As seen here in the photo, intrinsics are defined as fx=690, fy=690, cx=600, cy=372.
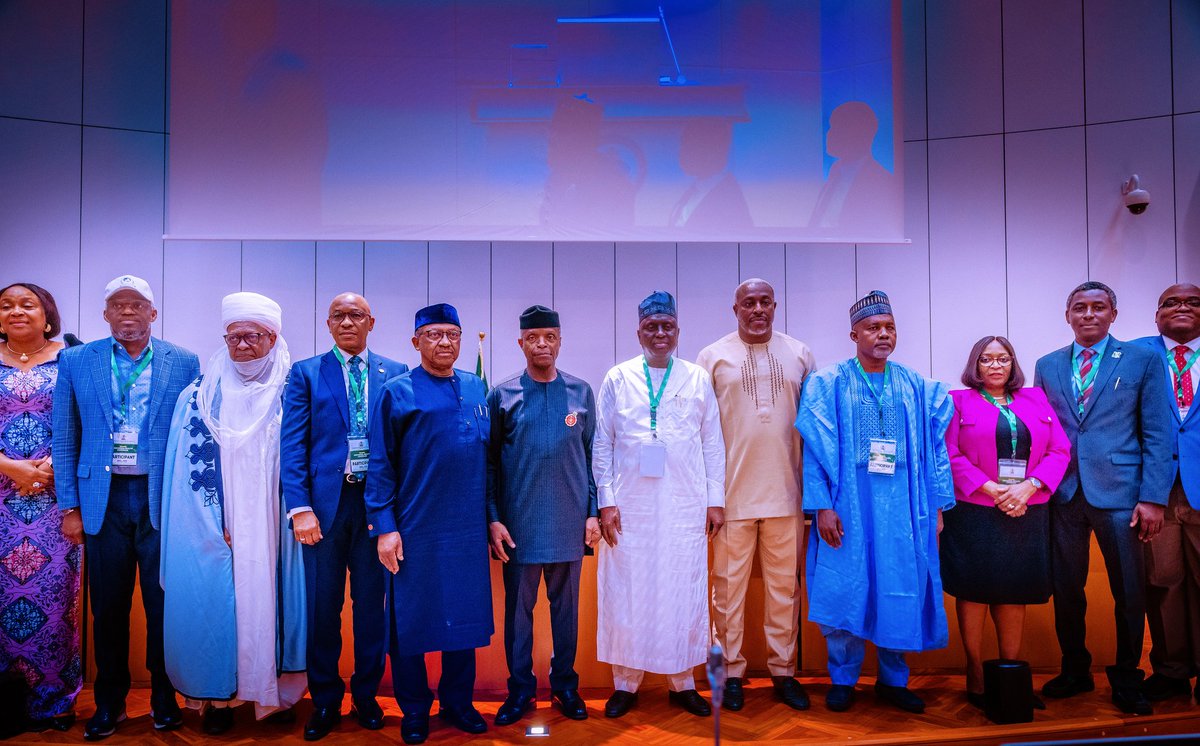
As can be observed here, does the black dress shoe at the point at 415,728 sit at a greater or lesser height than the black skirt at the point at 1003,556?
lesser

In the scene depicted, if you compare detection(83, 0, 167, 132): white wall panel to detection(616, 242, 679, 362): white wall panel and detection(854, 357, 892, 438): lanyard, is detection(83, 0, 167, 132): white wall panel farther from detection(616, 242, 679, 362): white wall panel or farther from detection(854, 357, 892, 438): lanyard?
detection(854, 357, 892, 438): lanyard

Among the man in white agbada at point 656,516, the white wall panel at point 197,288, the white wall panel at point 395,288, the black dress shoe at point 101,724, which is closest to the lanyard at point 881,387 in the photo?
the man in white agbada at point 656,516

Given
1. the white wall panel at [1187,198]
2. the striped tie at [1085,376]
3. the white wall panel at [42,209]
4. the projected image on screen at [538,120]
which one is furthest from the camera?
the white wall panel at [1187,198]

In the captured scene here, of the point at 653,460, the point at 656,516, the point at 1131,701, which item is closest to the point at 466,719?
the point at 656,516

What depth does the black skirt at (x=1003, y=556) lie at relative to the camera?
2961mm

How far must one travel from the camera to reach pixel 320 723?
2.75m

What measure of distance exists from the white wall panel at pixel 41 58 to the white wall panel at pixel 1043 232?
20.5ft

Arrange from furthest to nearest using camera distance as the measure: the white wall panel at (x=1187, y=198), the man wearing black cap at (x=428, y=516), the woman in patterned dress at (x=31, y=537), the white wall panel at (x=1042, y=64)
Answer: the white wall panel at (x=1042, y=64) → the white wall panel at (x=1187, y=198) → the woman in patterned dress at (x=31, y=537) → the man wearing black cap at (x=428, y=516)

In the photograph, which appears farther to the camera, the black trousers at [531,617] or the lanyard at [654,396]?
the lanyard at [654,396]

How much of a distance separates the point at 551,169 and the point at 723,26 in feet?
4.21

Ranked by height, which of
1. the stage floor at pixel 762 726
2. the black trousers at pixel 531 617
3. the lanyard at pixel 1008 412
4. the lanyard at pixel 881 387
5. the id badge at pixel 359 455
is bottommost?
the stage floor at pixel 762 726

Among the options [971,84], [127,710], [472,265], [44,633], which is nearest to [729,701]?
[127,710]

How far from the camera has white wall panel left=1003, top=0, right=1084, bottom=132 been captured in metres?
4.64

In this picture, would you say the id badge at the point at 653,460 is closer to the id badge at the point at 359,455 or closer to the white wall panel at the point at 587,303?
the id badge at the point at 359,455
